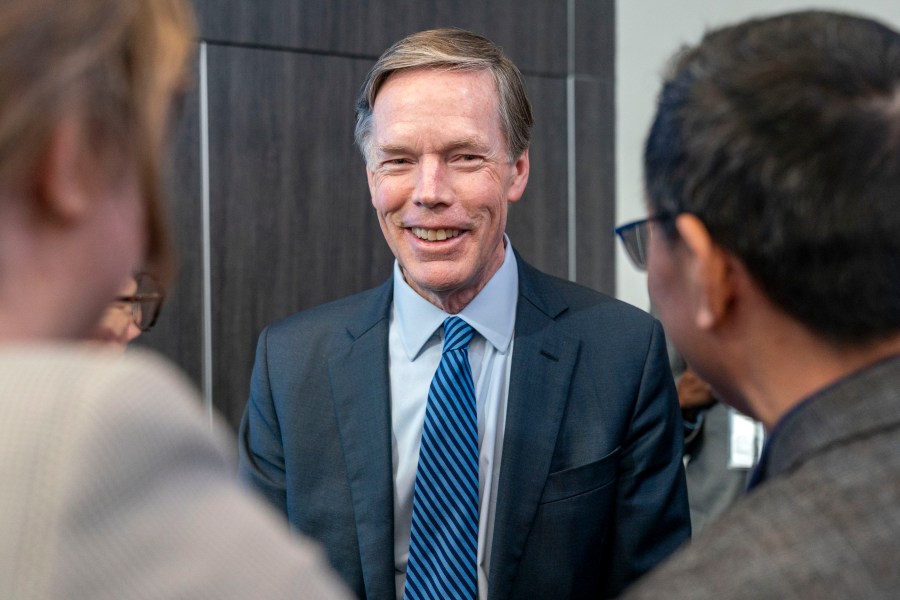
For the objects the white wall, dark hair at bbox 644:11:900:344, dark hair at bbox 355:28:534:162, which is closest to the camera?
dark hair at bbox 644:11:900:344

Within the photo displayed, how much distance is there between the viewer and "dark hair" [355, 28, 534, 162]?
7.08 ft

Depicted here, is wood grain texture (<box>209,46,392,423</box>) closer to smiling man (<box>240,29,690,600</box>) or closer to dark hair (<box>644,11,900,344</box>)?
smiling man (<box>240,29,690,600</box>)

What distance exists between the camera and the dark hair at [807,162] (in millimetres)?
926

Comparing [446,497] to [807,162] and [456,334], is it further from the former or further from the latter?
[807,162]

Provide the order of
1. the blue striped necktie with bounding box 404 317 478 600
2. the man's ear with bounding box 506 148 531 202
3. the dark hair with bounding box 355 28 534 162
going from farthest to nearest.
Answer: the man's ear with bounding box 506 148 531 202 < the dark hair with bounding box 355 28 534 162 < the blue striped necktie with bounding box 404 317 478 600

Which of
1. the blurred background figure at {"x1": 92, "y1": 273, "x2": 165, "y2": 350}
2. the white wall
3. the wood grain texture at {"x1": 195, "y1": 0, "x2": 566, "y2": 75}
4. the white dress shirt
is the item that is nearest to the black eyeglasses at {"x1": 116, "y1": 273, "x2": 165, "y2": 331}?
the blurred background figure at {"x1": 92, "y1": 273, "x2": 165, "y2": 350}

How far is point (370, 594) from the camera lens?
1899 mm

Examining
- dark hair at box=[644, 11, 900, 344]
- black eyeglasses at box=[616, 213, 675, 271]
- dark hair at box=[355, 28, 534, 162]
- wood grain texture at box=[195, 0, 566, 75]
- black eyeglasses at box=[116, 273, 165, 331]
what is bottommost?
black eyeglasses at box=[116, 273, 165, 331]

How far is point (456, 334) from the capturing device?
2.07m

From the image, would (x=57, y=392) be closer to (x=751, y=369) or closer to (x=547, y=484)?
(x=751, y=369)

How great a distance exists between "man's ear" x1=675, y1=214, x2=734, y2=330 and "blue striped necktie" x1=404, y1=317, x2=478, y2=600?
968mm

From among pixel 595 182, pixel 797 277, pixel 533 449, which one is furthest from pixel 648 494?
pixel 595 182

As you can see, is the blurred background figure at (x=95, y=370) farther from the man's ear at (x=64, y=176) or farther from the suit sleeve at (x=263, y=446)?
the suit sleeve at (x=263, y=446)

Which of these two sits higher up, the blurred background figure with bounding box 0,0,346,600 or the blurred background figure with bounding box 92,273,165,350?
the blurred background figure with bounding box 0,0,346,600
